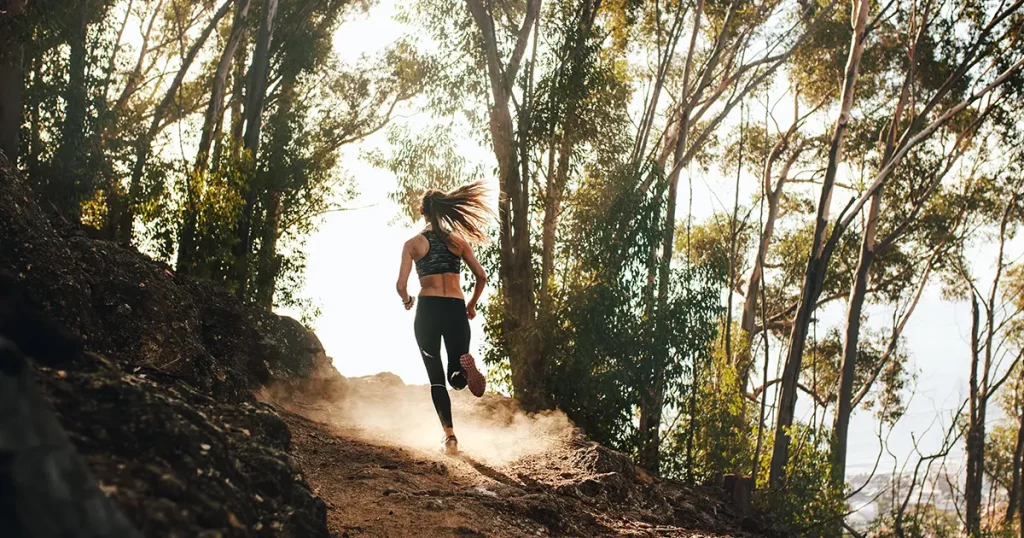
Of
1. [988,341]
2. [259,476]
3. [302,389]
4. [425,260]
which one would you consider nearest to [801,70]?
[988,341]

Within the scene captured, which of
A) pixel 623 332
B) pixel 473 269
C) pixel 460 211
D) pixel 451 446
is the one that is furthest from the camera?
pixel 623 332

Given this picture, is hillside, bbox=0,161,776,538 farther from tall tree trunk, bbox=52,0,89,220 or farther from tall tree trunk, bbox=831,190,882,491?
tall tree trunk, bbox=831,190,882,491

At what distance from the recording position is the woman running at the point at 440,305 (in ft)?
22.1

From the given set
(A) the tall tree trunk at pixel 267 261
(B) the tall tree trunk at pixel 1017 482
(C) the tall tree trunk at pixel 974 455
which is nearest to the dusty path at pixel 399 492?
(A) the tall tree trunk at pixel 267 261

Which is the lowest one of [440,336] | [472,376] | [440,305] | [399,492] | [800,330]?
[399,492]

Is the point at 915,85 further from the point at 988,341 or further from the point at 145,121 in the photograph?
the point at 145,121

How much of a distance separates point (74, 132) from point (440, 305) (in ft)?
28.4

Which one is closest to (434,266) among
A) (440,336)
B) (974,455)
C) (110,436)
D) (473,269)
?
(473,269)

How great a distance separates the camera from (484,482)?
593 cm

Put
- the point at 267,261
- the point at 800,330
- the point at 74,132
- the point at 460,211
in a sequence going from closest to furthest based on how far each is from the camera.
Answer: the point at 460,211, the point at 800,330, the point at 74,132, the point at 267,261

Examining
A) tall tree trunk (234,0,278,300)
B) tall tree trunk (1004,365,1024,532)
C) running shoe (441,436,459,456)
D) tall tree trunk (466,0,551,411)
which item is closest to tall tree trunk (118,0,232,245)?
tall tree trunk (234,0,278,300)

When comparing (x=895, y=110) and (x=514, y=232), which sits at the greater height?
(x=895, y=110)

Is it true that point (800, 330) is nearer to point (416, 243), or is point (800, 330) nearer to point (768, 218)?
point (416, 243)

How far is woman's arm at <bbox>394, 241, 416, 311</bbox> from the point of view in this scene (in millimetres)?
6723
